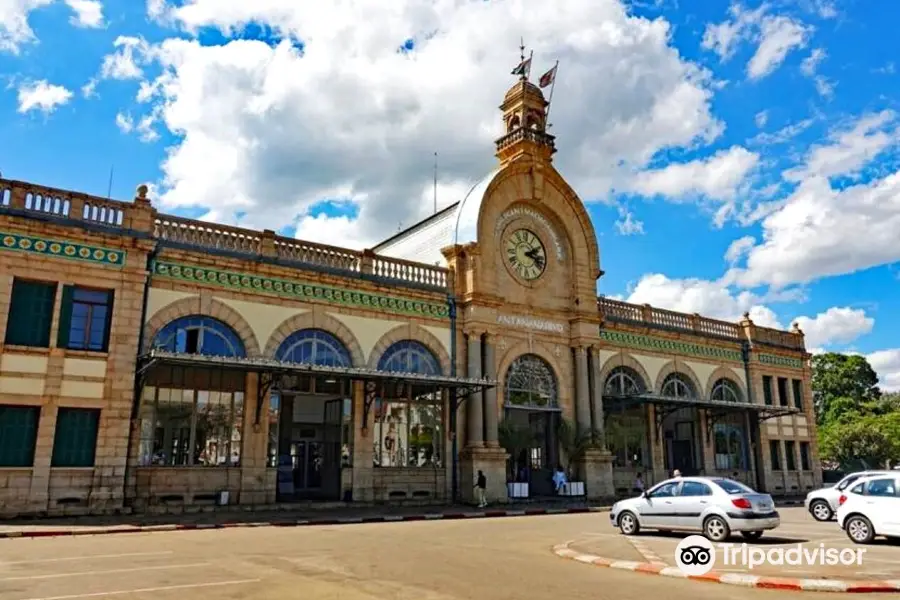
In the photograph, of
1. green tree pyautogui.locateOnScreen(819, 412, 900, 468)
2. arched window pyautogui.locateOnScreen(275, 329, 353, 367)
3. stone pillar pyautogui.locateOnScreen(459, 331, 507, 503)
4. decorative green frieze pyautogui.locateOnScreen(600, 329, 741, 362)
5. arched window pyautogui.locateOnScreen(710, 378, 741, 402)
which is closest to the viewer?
arched window pyautogui.locateOnScreen(275, 329, 353, 367)

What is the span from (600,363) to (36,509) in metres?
23.2

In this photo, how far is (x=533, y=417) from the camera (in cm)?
3247

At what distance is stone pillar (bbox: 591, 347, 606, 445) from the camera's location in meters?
31.8

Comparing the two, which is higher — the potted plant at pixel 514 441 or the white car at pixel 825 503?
the potted plant at pixel 514 441

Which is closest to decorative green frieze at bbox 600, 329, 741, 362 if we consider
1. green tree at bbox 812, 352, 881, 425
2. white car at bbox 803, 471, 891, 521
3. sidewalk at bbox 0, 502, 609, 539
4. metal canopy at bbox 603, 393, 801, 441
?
metal canopy at bbox 603, 393, 801, 441

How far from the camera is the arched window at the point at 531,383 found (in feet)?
101

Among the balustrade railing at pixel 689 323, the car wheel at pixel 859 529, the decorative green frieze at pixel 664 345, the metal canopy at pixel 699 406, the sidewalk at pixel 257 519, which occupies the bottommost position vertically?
the sidewalk at pixel 257 519

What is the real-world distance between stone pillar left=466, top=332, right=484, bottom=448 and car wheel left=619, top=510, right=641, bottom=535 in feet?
35.1

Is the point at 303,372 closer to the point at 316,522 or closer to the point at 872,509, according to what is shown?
the point at 316,522

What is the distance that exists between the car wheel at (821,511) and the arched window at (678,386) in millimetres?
14113

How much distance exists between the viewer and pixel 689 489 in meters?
16.5

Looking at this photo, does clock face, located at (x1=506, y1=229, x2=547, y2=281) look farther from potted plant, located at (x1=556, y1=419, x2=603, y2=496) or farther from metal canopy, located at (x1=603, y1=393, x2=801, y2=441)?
potted plant, located at (x1=556, y1=419, x2=603, y2=496)

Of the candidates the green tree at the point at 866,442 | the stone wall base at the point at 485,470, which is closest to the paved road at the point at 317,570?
the stone wall base at the point at 485,470

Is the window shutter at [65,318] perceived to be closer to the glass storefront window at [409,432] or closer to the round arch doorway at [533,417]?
the glass storefront window at [409,432]
